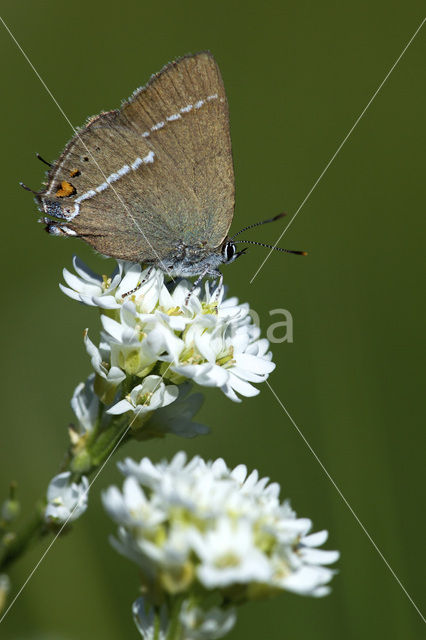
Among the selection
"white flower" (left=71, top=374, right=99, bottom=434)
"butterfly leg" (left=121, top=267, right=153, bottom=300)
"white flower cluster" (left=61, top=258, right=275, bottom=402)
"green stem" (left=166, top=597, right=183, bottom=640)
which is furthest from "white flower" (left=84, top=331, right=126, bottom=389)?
"green stem" (left=166, top=597, right=183, bottom=640)

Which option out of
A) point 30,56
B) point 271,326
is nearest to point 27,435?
point 271,326

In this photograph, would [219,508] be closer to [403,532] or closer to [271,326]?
[403,532]

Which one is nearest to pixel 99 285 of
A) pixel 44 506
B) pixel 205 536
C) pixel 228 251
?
pixel 228 251

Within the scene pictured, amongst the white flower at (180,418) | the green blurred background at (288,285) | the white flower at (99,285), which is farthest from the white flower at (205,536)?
the green blurred background at (288,285)

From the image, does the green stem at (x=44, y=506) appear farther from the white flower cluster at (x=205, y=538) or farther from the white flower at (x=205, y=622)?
the white flower at (x=205, y=622)

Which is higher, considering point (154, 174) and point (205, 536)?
point (154, 174)

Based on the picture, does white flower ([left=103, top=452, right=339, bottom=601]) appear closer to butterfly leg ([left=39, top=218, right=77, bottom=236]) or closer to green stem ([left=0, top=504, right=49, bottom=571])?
green stem ([left=0, top=504, right=49, bottom=571])

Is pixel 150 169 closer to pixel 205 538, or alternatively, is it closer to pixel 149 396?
pixel 149 396
